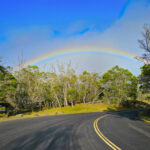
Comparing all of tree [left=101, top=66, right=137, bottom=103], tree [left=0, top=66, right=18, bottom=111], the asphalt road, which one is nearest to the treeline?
tree [left=101, top=66, right=137, bottom=103]

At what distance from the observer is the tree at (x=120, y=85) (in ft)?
148

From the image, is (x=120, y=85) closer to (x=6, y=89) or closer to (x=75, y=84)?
(x=75, y=84)

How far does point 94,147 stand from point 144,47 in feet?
50.5

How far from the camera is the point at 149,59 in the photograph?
17266 mm

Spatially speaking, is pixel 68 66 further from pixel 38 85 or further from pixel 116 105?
pixel 116 105

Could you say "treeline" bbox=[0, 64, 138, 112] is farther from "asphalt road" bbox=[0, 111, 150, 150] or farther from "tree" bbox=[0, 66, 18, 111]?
"asphalt road" bbox=[0, 111, 150, 150]

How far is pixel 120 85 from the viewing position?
148 ft

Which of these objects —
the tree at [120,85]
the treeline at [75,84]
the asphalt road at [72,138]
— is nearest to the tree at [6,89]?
the treeline at [75,84]

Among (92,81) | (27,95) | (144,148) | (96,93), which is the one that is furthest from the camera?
(96,93)

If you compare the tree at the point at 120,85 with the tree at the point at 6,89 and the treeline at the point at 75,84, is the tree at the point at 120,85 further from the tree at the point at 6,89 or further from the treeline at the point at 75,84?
the tree at the point at 6,89

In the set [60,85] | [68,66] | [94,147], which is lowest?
[94,147]

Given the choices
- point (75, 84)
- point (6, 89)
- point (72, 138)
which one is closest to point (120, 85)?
point (75, 84)

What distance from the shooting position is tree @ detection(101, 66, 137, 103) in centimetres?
4522

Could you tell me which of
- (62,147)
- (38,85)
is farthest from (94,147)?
(38,85)
